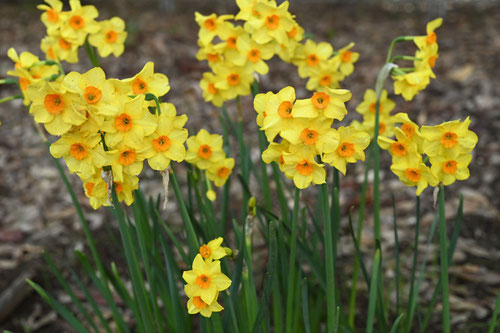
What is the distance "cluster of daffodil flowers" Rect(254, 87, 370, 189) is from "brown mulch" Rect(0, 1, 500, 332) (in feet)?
3.47

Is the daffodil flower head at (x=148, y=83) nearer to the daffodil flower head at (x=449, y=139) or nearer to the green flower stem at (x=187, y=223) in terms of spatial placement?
the green flower stem at (x=187, y=223)

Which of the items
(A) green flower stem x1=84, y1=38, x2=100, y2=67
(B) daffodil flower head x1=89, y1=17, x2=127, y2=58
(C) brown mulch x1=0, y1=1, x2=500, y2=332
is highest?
(B) daffodil flower head x1=89, y1=17, x2=127, y2=58

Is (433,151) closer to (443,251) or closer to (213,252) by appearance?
(443,251)

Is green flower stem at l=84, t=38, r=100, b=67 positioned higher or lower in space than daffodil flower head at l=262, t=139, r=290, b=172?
higher

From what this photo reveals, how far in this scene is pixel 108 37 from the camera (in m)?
1.74

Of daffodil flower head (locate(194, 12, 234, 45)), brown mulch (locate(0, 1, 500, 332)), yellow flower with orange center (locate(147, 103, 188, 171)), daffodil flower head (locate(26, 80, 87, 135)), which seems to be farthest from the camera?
brown mulch (locate(0, 1, 500, 332))

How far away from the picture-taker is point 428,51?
157 cm

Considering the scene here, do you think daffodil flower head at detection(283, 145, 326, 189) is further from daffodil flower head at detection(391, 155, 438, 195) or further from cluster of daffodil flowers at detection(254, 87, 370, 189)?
daffodil flower head at detection(391, 155, 438, 195)

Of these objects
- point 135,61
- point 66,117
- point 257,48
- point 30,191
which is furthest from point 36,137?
point 66,117

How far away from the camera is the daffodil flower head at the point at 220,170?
5.26 feet

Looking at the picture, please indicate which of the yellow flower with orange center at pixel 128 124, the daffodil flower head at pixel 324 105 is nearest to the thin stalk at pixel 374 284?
the daffodil flower head at pixel 324 105

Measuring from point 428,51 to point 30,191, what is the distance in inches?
109

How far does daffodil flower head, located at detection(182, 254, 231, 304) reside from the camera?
1.22m

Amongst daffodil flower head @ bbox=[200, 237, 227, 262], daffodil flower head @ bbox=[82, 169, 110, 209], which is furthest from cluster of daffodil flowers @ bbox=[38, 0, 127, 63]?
daffodil flower head @ bbox=[200, 237, 227, 262]
